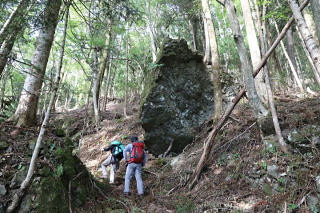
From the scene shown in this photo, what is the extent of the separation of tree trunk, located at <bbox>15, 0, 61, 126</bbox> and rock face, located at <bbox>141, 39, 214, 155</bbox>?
12.7 feet

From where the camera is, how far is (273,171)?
13.9 ft

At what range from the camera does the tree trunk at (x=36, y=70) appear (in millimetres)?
4617

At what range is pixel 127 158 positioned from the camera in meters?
6.21

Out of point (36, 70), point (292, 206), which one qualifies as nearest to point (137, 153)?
point (36, 70)

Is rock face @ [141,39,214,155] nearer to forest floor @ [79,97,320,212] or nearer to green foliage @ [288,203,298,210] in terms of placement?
forest floor @ [79,97,320,212]

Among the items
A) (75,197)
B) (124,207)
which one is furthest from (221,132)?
(75,197)

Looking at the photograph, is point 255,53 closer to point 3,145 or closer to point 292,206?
point 292,206

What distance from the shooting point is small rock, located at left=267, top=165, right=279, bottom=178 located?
13.7 ft

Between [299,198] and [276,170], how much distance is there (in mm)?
749

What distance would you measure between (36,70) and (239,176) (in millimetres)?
5391

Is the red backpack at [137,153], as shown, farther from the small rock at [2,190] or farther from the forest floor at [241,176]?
the small rock at [2,190]

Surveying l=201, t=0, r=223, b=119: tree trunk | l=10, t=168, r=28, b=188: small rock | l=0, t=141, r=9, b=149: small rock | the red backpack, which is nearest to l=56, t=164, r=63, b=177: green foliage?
l=10, t=168, r=28, b=188: small rock

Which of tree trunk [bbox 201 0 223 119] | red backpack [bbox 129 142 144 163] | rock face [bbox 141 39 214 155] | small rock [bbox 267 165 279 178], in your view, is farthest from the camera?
rock face [bbox 141 39 214 155]

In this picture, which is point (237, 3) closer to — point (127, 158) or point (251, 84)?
point (251, 84)
